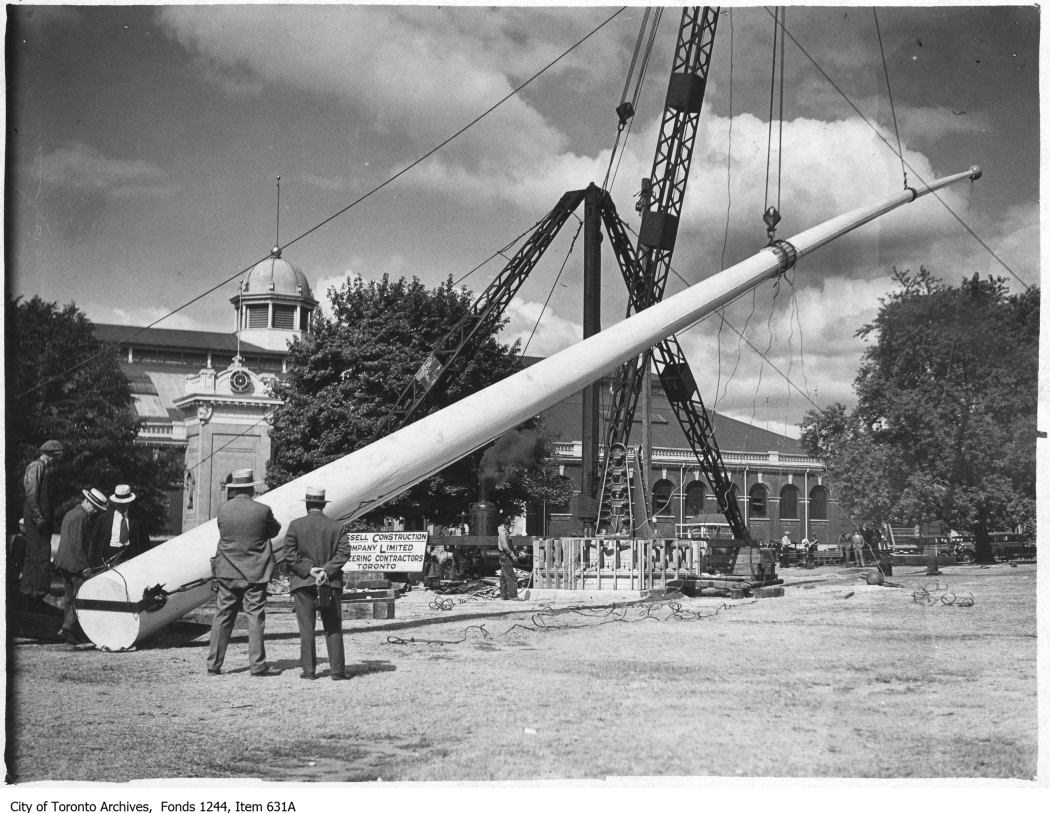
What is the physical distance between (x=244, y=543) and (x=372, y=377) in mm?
21557

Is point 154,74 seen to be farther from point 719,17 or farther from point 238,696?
point 719,17

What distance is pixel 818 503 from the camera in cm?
6938

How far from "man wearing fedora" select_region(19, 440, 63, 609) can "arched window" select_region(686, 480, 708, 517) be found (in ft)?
185

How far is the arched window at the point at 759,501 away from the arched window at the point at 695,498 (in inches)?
145

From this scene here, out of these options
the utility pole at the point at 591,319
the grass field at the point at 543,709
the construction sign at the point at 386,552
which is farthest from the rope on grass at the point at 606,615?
the utility pole at the point at 591,319

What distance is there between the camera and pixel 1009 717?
7.77m

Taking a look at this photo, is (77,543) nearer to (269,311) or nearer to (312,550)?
(312,550)

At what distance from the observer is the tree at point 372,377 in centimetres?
3030

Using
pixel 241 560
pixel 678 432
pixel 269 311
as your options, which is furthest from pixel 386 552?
pixel 678 432

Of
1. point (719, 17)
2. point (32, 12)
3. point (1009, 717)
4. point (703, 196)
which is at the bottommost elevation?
point (1009, 717)

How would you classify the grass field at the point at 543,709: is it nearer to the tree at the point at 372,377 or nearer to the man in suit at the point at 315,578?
the man in suit at the point at 315,578

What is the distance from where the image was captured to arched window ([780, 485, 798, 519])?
68.6m

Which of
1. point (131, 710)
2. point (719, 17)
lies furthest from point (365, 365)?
point (131, 710)

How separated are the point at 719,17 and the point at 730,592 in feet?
37.2
